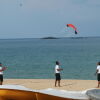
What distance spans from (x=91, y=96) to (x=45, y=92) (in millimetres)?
1139

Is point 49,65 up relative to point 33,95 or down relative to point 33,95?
up

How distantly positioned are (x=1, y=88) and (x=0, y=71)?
9425 mm

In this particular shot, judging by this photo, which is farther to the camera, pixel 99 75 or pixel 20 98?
pixel 99 75

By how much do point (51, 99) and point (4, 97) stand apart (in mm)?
1132

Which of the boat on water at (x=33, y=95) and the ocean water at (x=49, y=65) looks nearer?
the boat on water at (x=33, y=95)

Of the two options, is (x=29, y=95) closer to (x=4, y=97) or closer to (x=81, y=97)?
(x=4, y=97)

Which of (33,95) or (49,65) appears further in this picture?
(49,65)

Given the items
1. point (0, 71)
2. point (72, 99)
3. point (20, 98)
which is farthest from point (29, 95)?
point (0, 71)

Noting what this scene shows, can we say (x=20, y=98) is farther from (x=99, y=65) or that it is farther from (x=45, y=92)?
(x=99, y=65)

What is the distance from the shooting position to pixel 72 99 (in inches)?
386

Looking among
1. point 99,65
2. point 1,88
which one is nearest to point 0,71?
point 99,65

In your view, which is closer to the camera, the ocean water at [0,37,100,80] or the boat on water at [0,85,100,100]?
the boat on water at [0,85,100,100]

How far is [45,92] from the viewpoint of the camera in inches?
390

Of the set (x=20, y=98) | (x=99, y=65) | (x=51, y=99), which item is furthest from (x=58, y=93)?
(x=99, y=65)
